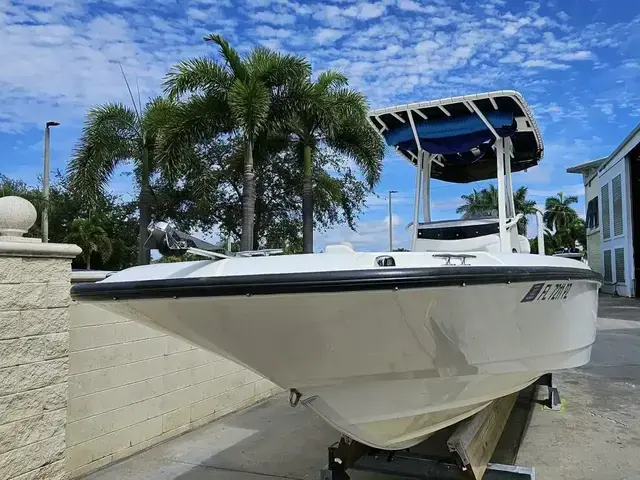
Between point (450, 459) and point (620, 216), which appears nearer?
point (450, 459)

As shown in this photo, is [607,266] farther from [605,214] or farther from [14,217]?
[14,217]

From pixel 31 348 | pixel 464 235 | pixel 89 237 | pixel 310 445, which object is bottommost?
pixel 310 445

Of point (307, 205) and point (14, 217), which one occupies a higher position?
point (307, 205)

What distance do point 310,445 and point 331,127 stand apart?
31.3 feet

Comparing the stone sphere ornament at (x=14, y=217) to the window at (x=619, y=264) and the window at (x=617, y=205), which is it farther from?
the window at (x=619, y=264)

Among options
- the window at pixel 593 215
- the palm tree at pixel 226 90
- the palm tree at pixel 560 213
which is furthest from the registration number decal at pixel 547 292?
the palm tree at pixel 560 213

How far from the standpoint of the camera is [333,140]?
546 inches

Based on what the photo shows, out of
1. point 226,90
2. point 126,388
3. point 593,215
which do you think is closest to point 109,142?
point 226,90

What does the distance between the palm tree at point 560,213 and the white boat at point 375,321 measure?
5283cm

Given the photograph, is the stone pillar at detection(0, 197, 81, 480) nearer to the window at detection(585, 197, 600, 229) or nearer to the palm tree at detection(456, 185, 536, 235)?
the palm tree at detection(456, 185, 536, 235)

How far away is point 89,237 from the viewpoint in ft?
84.8

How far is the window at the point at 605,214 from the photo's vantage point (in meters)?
25.1

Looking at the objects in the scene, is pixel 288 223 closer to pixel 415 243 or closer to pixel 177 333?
pixel 415 243

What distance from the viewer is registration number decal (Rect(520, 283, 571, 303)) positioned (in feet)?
9.57
